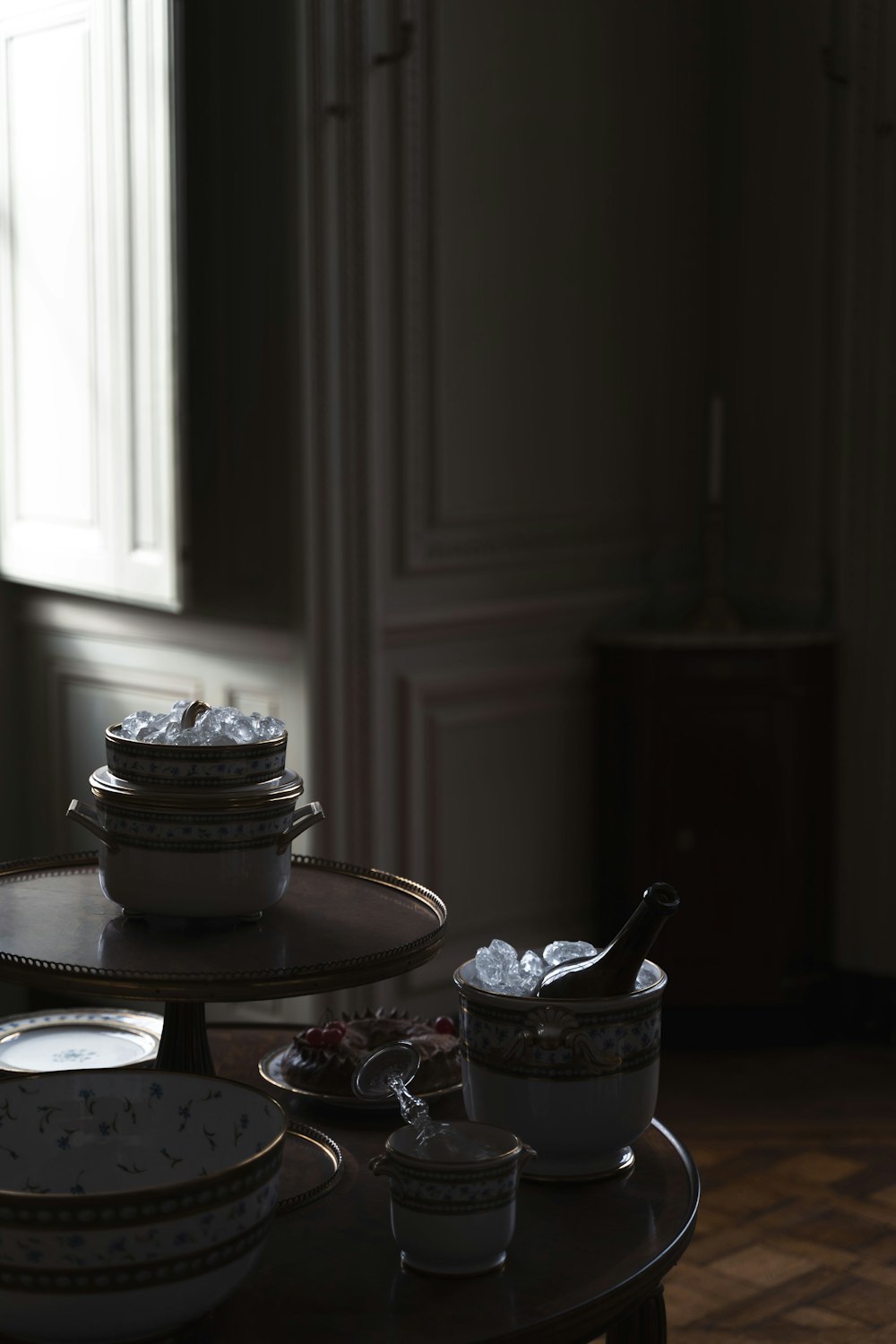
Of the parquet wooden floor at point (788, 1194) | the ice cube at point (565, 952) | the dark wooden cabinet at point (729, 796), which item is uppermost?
the ice cube at point (565, 952)

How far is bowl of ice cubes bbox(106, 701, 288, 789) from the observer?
1169 millimetres

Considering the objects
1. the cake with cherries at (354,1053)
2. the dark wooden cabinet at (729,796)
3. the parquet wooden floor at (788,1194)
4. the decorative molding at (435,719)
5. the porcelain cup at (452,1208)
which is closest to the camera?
the porcelain cup at (452,1208)

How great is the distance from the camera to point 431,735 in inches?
118

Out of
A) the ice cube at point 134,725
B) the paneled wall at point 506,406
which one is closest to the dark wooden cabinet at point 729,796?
the paneled wall at point 506,406

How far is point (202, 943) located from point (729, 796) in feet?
6.90

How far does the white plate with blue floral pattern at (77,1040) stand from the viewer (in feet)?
4.73

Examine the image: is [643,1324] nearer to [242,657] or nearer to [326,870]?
[326,870]


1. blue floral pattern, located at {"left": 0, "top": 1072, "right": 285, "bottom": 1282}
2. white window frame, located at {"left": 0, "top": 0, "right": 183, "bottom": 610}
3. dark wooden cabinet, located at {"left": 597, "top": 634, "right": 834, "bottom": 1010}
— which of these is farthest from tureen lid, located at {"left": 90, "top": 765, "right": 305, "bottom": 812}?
dark wooden cabinet, located at {"left": 597, "top": 634, "right": 834, "bottom": 1010}

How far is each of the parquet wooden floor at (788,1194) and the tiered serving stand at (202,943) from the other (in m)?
1.02

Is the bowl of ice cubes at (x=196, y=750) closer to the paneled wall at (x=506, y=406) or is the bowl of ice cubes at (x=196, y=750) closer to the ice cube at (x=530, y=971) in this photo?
the ice cube at (x=530, y=971)

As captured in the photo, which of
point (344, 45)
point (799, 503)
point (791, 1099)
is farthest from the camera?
point (799, 503)

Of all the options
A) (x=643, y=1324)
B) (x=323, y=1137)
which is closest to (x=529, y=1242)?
(x=643, y=1324)

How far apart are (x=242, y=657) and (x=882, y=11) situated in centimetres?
169

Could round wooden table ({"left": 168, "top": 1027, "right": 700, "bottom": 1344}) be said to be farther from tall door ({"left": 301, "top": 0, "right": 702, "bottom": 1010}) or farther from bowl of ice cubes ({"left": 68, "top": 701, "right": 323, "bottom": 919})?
tall door ({"left": 301, "top": 0, "right": 702, "bottom": 1010})
